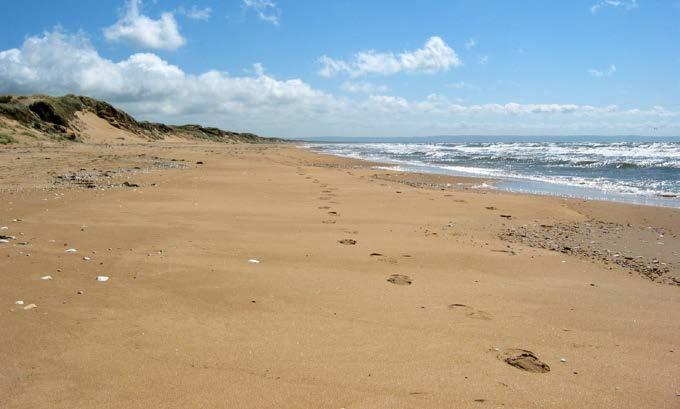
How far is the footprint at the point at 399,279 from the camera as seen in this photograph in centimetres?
465

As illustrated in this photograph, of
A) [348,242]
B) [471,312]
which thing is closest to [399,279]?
[471,312]

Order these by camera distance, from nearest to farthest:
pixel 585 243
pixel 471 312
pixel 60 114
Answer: pixel 471 312
pixel 585 243
pixel 60 114

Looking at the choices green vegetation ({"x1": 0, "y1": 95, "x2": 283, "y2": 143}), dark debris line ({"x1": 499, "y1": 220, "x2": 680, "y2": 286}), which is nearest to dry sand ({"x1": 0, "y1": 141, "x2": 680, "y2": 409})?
dark debris line ({"x1": 499, "y1": 220, "x2": 680, "y2": 286})

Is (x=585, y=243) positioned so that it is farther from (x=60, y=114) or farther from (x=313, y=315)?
(x=60, y=114)

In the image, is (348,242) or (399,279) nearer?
(399,279)

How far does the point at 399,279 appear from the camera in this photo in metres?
4.76

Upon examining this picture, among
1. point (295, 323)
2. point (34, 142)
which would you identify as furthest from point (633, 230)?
point (34, 142)

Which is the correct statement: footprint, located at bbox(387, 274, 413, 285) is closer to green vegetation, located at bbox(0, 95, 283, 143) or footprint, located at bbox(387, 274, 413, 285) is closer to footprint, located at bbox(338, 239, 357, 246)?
footprint, located at bbox(338, 239, 357, 246)

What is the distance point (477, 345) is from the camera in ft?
10.6

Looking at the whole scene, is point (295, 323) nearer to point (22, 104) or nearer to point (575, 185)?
point (575, 185)

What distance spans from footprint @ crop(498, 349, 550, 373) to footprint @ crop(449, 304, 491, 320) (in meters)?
0.61

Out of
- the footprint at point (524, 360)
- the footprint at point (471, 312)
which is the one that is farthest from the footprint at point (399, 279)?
the footprint at point (524, 360)

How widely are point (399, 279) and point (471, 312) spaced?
0.98m

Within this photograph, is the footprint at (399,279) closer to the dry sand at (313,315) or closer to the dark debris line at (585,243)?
the dry sand at (313,315)
